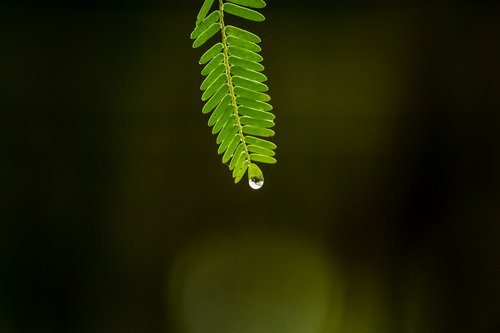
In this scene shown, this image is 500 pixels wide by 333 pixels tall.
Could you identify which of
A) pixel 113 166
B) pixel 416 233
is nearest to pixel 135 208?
pixel 113 166

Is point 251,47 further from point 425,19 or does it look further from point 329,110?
point 425,19

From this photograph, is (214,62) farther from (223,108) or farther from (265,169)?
(265,169)

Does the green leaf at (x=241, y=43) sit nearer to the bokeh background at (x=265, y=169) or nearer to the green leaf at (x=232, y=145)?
the green leaf at (x=232, y=145)

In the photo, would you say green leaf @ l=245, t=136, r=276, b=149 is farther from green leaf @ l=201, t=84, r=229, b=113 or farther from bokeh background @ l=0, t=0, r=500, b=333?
bokeh background @ l=0, t=0, r=500, b=333

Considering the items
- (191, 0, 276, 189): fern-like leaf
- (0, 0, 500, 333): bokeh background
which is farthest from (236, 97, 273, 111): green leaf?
(0, 0, 500, 333): bokeh background

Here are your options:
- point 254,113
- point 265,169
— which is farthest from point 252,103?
point 265,169
